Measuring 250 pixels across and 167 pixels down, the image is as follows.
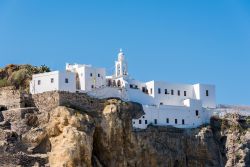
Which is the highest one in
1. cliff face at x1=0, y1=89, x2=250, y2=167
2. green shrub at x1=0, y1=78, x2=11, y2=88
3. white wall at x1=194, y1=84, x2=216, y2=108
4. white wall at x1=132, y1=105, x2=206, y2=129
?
green shrub at x1=0, y1=78, x2=11, y2=88

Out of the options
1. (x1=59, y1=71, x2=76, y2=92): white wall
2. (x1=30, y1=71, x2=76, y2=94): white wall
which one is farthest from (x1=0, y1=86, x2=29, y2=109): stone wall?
(x1=59, y1=71, x2=76, y2=92): white wall

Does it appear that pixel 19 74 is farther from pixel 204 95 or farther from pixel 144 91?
pixel 204 95

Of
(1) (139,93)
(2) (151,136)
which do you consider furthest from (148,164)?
(1) (139,93)

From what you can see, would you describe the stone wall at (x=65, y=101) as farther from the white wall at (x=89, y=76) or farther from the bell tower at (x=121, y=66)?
the bell tower at (x=121, y=66)

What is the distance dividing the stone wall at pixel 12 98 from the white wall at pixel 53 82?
8.14 ft

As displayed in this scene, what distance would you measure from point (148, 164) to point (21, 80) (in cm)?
1786

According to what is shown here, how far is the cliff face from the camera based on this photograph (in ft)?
242

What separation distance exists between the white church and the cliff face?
4.29ft

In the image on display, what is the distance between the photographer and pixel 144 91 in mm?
90125

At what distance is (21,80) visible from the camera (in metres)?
88.2

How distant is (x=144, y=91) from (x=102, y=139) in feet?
42.6

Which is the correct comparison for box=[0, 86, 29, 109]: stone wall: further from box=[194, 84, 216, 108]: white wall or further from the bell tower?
box=[194, 84, 216, 108]: white wall

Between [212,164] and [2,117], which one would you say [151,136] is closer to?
[212,164]

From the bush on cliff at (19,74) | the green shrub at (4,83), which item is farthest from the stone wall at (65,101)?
the green shrub at (4,83)
